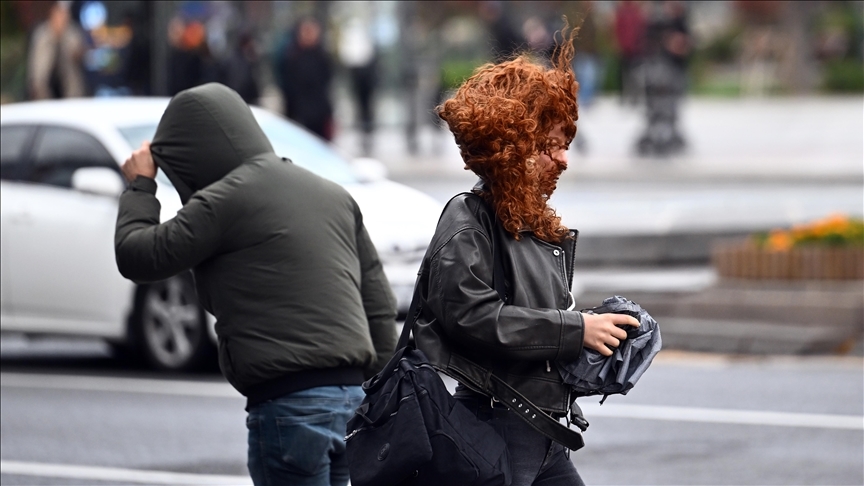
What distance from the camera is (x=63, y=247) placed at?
31.5ft

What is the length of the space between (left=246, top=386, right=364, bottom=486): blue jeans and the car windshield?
18.2 ft

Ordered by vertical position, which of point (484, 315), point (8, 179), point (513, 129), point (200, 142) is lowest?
point (8, 179)

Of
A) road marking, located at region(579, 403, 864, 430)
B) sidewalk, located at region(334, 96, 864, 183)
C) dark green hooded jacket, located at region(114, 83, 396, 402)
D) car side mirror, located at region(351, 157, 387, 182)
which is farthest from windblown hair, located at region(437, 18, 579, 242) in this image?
sidewalk, located at region(334, 96, 864, 183)

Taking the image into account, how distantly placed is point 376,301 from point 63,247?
18.3 ft

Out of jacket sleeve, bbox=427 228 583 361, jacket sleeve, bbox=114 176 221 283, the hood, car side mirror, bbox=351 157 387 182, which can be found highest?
the hood

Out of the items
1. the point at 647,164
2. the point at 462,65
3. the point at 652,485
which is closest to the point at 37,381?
the point at 652,485

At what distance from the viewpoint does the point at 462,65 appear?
36625 mm

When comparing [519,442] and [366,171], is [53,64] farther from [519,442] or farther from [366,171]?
[519,442]

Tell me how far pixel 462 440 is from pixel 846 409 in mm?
5126

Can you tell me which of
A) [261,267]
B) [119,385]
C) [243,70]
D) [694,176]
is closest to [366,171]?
[119,385]

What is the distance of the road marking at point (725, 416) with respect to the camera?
25.4ft

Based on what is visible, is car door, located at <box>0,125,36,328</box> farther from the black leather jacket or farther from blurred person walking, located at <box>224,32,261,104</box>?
blurred person walking, located at <box>224,32,261,104</box>

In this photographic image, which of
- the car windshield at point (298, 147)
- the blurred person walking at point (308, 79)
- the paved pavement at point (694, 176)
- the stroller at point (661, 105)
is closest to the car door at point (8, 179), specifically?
the car windshield at point (298, 147)

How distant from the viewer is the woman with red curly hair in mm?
3424
